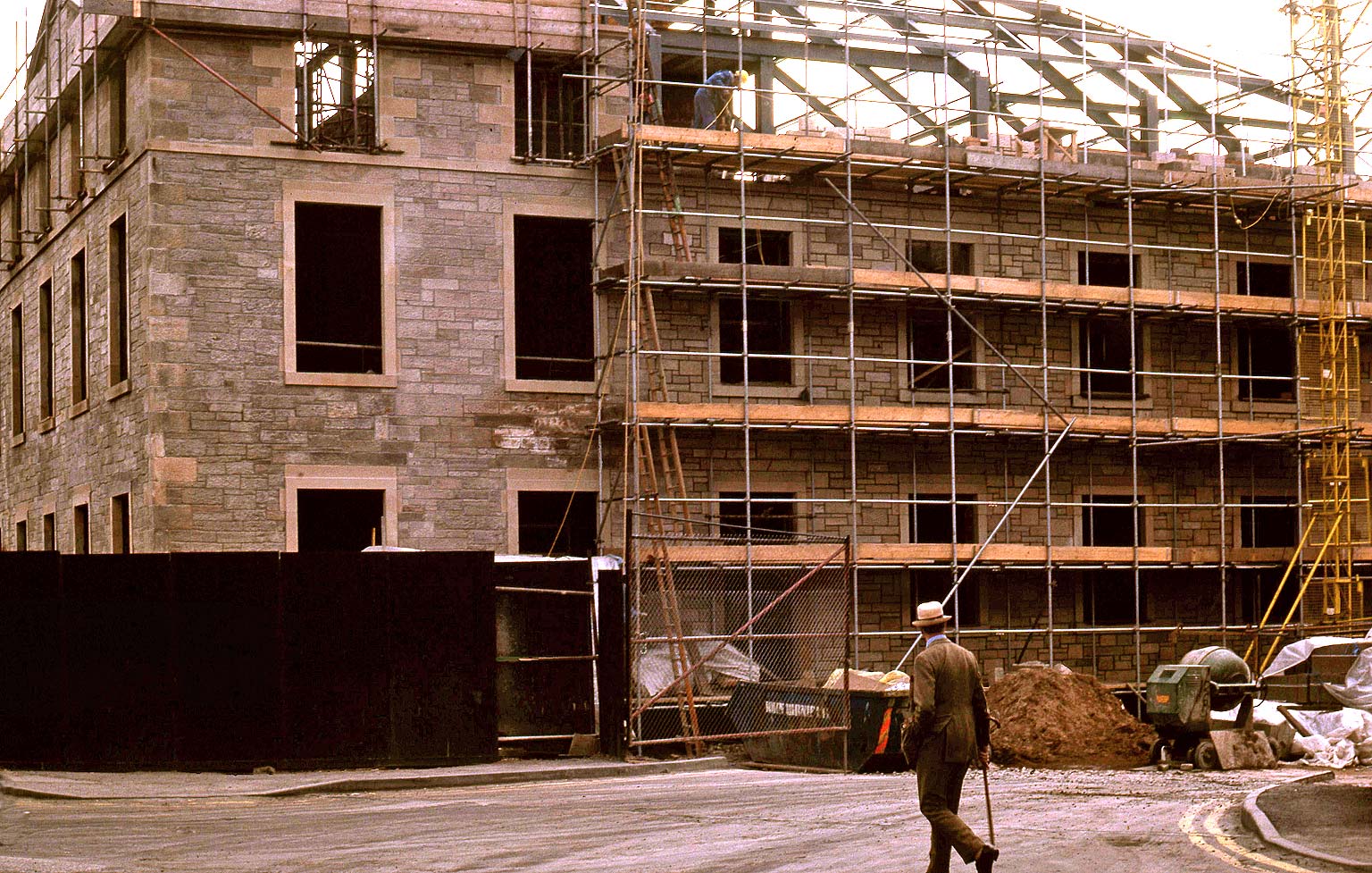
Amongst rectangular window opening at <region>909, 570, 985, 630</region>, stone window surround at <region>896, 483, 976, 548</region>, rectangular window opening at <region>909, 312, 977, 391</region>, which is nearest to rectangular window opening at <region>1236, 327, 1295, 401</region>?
rectangular window opening at <region>909, 312, 977, 391</region>

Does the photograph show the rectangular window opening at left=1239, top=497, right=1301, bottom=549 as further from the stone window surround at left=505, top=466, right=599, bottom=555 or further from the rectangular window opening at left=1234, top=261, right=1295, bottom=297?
the stone window surround at left=505, top=466, right=599, bottom=555

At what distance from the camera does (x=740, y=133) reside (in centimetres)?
2558

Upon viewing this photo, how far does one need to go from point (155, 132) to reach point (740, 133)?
7.70m

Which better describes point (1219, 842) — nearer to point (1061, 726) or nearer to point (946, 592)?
point (1061, 726)

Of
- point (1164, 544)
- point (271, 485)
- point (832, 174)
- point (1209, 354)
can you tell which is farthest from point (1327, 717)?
point (271, 485)

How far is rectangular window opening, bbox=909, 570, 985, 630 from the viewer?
90.5 feet

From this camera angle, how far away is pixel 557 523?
84.8ft

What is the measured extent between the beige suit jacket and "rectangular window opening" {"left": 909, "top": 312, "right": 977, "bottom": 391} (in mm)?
16518

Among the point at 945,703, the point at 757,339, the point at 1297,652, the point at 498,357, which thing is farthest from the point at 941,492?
the point at 945,703

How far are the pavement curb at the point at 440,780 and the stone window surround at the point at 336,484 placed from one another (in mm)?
6448

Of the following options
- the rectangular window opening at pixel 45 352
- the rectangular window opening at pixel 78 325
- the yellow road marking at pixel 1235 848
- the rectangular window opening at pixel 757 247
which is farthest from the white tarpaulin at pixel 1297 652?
the rectangular window opening at pixel 45 352

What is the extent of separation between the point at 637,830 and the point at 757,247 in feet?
46.5

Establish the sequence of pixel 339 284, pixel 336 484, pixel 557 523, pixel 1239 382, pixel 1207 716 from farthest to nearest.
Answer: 1. pixel 1239 382
2. pixel 557 523
3. pixel 339 284
4. pixel 336 484
5. pixel 1207 716

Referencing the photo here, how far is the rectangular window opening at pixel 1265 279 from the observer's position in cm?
3045
